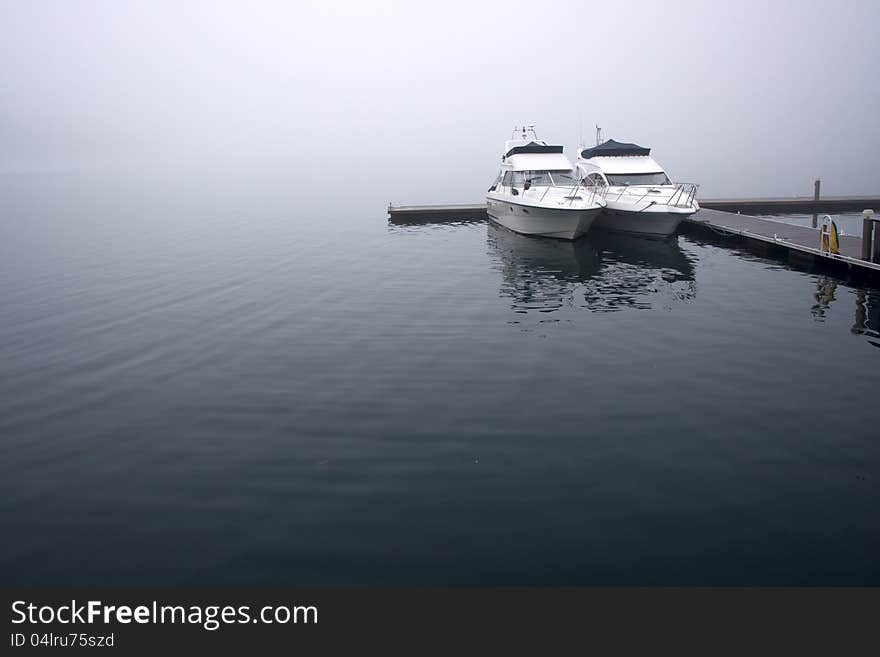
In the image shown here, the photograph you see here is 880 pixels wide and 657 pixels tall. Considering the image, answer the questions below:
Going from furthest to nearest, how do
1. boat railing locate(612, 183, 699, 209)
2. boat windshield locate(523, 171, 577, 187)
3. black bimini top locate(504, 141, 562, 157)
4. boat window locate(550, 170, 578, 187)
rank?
black bimini top locate(504, 141, 562, 157)
boat windshield locate(523, 171, 577, 187)
boat window locate(550, 170, 578, 187)
boat railing locate(612, 183, 699, 209)

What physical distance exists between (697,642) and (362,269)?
846 inches

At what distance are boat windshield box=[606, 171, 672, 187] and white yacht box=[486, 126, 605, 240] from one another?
3.04 ft

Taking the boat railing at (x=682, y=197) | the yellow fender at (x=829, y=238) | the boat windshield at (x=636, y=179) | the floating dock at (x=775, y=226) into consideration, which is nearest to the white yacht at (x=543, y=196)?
the boat windshield at (x=636, y=179)

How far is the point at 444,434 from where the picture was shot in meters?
10.1

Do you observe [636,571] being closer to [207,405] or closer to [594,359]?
[594,359]

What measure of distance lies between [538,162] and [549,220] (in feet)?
16.2

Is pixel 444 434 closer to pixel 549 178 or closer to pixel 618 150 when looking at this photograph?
pixel 549 178

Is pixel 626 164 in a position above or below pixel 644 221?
above

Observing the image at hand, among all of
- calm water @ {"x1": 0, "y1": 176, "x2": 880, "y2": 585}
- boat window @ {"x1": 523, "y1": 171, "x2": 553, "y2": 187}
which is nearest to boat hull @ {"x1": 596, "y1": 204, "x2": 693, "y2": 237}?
boat window @ {"x1": 523, "y1": 171, "x2": 553, "y2": 187}

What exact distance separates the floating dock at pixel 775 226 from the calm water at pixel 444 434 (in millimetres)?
1231

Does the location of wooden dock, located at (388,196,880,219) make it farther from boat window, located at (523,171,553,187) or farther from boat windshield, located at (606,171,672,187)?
boat window, located at (523,171,553,187)

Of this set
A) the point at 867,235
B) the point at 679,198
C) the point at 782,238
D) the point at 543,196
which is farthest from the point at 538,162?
the point at 867,235

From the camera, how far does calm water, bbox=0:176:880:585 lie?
23.6 feet

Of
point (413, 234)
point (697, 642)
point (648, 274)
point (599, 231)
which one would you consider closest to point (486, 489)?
point (697, 642)
